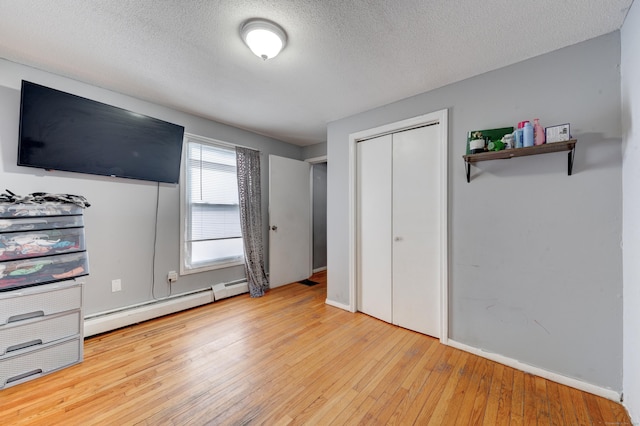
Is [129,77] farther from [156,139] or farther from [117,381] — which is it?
[117,381]

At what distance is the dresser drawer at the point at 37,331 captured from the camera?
1663 mm

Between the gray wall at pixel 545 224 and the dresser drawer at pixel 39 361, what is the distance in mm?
3087

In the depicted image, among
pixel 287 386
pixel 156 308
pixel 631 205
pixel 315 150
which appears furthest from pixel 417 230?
pixel 156 308

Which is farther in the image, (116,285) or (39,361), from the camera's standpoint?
(116,285)

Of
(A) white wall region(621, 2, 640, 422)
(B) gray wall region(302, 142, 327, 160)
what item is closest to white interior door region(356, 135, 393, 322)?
(B) gray wall region(302, 142, 327, 160)

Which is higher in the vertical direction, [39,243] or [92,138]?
[92,138]

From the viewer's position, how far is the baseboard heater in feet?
7.69

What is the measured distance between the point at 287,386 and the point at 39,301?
1.88 m

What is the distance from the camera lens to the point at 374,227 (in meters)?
2.82

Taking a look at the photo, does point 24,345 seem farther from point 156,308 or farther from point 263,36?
point 263,36

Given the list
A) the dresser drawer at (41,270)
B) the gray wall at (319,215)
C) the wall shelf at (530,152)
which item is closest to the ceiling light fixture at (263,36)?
the wall shelf at (530,152)

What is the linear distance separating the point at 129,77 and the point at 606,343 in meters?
4.16

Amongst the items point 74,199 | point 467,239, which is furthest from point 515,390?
point 74,199

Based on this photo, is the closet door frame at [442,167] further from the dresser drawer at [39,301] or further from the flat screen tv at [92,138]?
the dresser drawer at [39,301]
